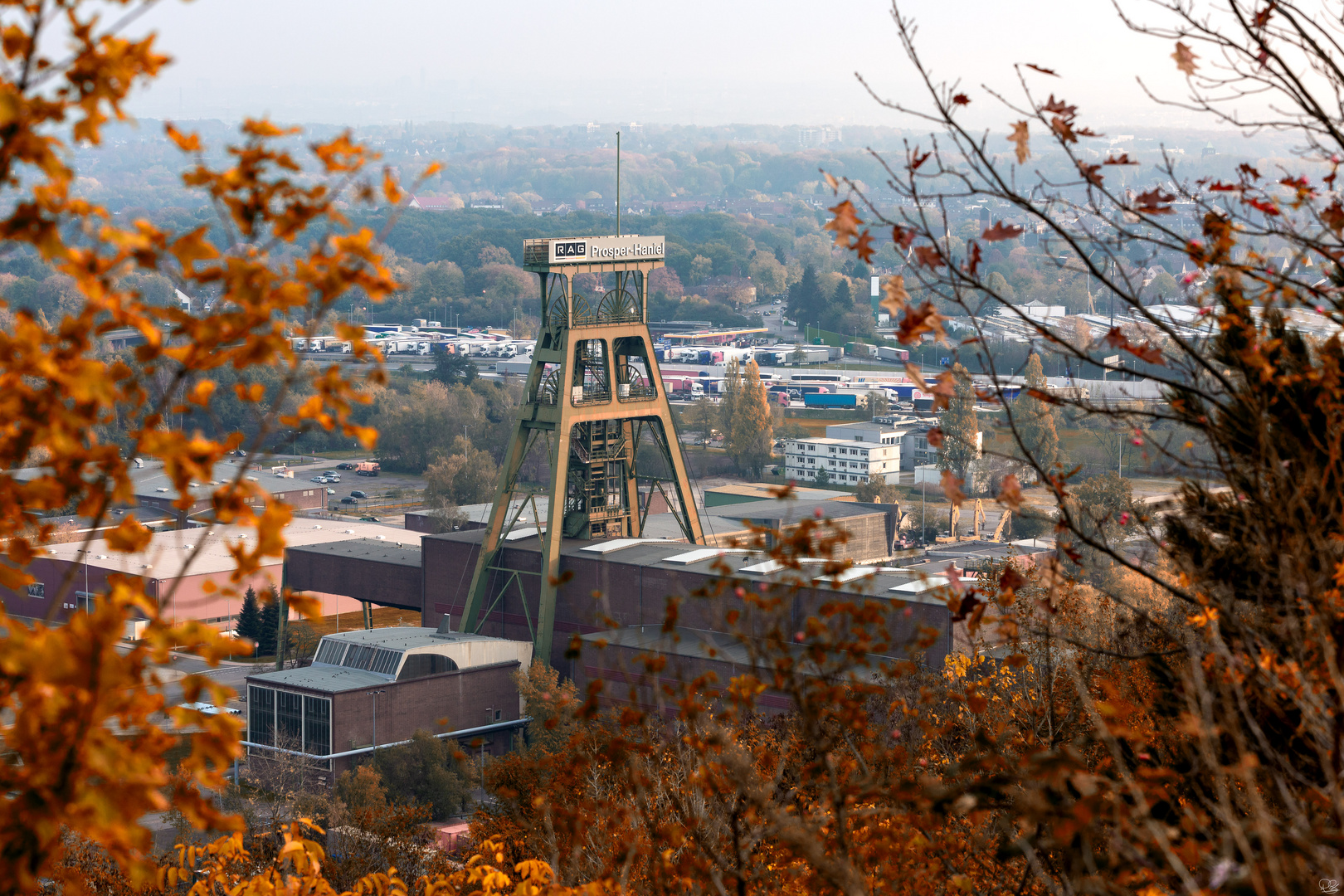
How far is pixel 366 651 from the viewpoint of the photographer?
3206cm

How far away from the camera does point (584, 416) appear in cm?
3438

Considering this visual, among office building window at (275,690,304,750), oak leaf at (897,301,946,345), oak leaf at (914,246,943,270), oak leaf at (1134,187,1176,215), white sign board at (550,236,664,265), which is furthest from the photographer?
white sign board at (550,236,664,265)

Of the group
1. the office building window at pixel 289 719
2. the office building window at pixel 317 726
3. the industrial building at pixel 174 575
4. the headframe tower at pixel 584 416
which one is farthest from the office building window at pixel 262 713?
the industrial building at pixel 174 575

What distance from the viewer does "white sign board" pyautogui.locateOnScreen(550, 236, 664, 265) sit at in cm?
3409

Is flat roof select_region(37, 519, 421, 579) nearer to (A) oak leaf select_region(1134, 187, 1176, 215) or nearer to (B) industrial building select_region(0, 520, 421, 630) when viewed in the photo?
(B) industrial building select_region(0, 520, 421, 630)

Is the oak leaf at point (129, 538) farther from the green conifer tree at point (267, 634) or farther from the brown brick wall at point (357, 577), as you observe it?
the green conifer tree at point (267, 634)

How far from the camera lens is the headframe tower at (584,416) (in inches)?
1345

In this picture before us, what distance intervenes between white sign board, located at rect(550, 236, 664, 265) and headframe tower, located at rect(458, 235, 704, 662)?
0.03 m

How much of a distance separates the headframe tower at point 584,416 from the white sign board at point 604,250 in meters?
0.03

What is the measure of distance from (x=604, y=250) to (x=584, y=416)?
4.56 meters

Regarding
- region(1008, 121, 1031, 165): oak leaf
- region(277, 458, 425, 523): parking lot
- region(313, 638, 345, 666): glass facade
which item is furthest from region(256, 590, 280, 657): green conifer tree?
region(1008, 121, 1031, 165): oak leaf

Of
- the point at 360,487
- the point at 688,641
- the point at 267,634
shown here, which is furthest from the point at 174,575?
the point at 360,487

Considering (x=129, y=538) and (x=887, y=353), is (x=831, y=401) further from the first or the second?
(x=129, y=538)

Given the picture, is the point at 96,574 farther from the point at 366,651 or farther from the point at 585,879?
the point at 585,879
